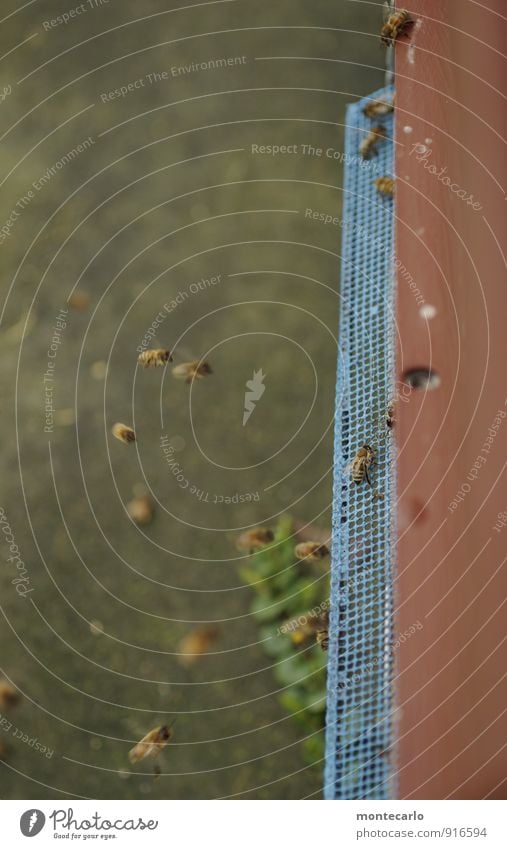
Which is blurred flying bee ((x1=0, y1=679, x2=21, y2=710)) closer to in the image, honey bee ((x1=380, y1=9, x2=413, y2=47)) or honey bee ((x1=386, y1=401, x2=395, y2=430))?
honey bee ((x1=386, y1=401, x2=395, y2=430))

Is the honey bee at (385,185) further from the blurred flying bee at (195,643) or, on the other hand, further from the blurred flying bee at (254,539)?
the blurred flying bee at (195,643)

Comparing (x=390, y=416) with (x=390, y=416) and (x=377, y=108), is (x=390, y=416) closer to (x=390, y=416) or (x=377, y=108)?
(x=390, y=416)

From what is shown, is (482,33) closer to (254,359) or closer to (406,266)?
(406,266)

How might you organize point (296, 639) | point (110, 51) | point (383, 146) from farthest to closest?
point (110, 51), point (296, 639), point (383, 146)

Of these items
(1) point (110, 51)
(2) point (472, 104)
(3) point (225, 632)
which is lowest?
(3) point (225, 632)

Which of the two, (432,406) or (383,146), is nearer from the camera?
(432,406)
